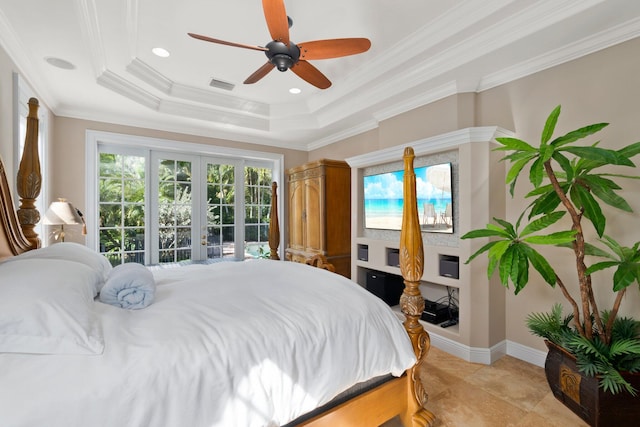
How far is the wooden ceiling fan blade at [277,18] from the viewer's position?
1.61 meters

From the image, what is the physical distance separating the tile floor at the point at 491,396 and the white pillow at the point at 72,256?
183 cm

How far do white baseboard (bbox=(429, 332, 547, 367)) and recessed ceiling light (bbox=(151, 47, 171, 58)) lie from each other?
363cm

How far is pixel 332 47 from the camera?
6.35 feet

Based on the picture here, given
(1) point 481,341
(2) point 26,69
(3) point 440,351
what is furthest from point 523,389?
(2) point 26,69

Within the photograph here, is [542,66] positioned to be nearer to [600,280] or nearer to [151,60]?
[600,280]

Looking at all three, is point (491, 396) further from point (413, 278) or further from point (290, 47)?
point (290, 47)

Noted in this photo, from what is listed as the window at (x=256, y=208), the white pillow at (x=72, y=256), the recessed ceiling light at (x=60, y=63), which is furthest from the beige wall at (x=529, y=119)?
the window at (x=256, y=208)

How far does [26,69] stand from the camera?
2.43 meters

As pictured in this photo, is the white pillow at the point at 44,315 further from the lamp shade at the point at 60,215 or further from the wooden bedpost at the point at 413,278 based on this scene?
the lamp shade at the point at 60,215

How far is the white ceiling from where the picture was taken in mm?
1986

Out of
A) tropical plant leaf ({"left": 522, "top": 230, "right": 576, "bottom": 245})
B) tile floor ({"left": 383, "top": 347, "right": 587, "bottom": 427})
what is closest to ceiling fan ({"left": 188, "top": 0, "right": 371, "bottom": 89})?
tropical plant leaf ({"left": 522, "top": 230, "right": 576, "bottom": 245})

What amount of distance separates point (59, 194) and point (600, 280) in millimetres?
5124

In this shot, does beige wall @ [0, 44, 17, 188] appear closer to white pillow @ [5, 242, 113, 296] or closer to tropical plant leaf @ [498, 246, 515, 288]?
white pillow @ [5, 242, 113, 296]

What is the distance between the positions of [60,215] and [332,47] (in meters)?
2.69
